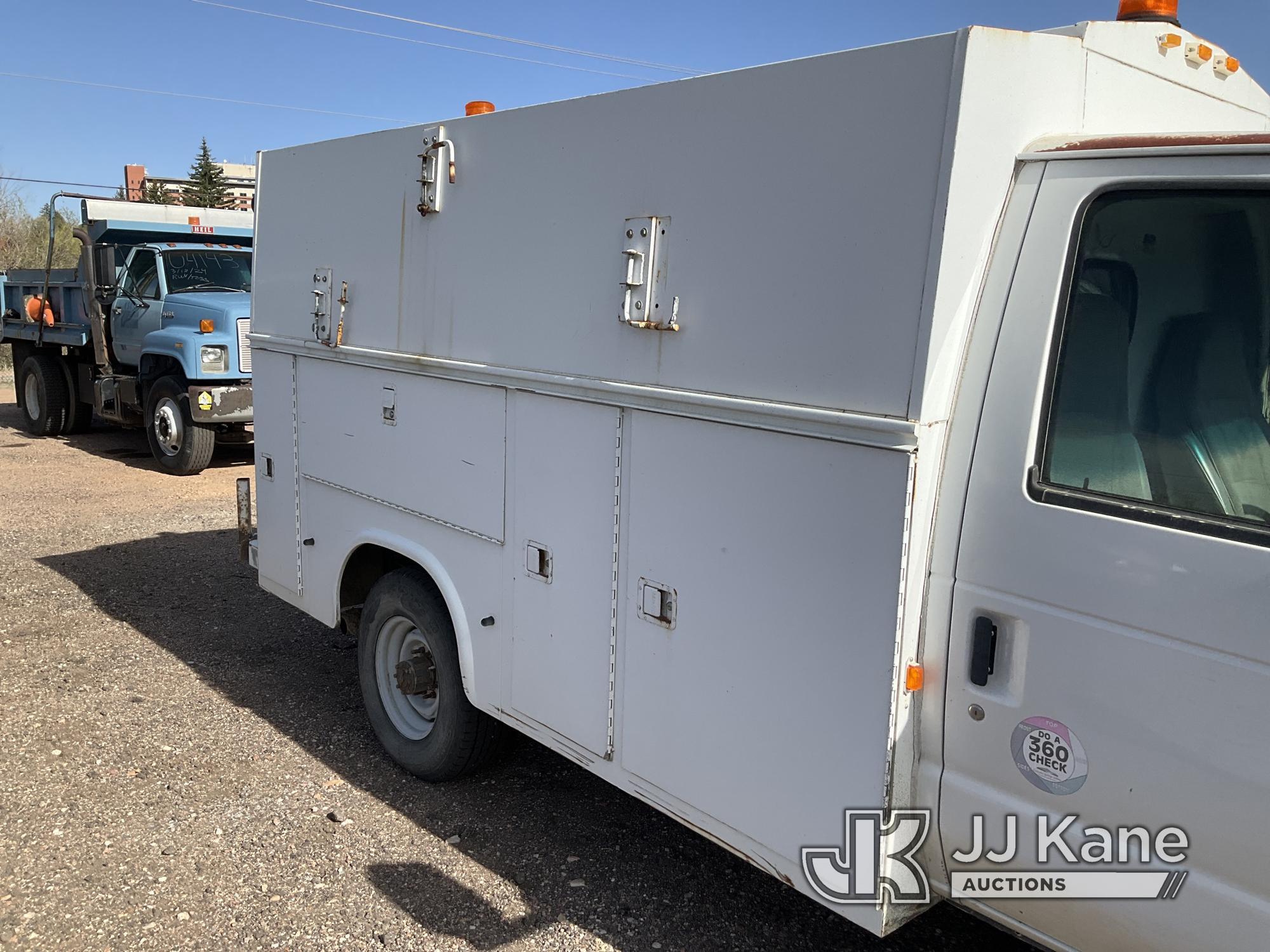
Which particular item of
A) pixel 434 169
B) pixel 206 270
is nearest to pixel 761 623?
pixel 434 169

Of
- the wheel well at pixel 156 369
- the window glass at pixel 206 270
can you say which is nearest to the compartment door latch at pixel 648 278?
the wheel well at pixel 156 369

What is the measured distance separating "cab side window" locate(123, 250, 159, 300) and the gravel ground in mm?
6417

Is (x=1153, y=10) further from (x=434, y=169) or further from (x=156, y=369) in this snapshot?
(x=156, y=369)

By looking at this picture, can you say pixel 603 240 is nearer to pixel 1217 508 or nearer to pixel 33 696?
pixel 1217 508

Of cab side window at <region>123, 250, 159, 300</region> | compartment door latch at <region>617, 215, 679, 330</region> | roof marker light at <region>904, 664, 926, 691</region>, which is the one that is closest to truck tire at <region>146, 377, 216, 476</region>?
cab side window at <region>123, 250, 159, 300</region>

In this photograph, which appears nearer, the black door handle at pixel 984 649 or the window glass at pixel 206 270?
the black door handle at pixel 984 649

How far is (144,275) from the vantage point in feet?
38.0

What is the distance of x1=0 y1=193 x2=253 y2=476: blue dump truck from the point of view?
1050 cm

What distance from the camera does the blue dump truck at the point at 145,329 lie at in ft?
34.4

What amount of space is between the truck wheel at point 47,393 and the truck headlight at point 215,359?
13.0 feet

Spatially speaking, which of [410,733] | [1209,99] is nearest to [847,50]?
[1209,99]

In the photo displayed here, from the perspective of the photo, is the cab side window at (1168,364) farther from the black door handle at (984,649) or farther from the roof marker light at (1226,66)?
the roof marker light at (1226,66)

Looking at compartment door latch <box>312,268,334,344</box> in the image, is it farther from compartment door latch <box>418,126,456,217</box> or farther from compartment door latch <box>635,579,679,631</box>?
compartment door latch <box>635,579,679,631</box>

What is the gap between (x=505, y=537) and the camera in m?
3.46
